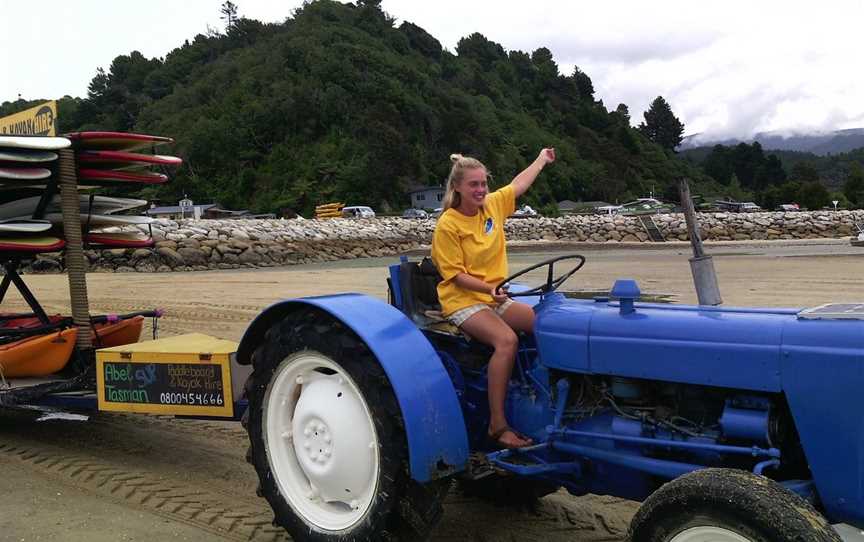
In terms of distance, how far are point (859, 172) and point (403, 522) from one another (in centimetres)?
7457

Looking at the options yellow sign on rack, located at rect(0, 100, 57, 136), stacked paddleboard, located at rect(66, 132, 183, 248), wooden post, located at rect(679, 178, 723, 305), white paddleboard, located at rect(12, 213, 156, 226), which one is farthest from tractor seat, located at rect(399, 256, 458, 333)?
yellow sign on rack, located at rect(0, 100, 57, 136)

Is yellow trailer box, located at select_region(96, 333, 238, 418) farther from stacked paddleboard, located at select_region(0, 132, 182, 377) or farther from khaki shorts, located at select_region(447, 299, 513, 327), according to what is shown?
khaki shorts, located at select_region(447, 299, 513, 327)

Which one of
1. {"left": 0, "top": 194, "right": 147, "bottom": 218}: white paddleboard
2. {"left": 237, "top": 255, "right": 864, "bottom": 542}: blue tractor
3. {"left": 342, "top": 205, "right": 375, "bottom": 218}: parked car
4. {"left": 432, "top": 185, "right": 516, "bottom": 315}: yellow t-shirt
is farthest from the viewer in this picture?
{"left": 342, "top": 205, "right": 375, "bottom": 218}: parked car

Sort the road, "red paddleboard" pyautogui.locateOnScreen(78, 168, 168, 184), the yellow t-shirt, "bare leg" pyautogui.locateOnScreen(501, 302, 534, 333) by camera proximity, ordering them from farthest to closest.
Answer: "red paddleboard" pyautogui.locateOnScreen(78, 168, 168, 184) < the road < the yellow t-shirt < "bare leg" pyautogui.locateOnScreen(501, 302, 534, 333)

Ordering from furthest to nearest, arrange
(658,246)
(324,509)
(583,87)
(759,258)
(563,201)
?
(583,87)
(563,201)
(658,246)
(759,258)
(324,509)

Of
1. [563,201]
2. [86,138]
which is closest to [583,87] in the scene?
[563,201]

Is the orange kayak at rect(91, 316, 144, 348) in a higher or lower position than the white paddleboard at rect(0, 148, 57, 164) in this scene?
lower

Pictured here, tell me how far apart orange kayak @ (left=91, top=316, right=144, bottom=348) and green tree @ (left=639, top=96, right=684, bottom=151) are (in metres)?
139

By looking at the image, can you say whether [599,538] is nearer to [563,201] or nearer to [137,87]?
[563,201]

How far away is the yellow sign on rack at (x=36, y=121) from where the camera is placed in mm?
5316

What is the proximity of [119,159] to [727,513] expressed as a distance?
452cm

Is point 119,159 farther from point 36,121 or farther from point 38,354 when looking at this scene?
point 38,354

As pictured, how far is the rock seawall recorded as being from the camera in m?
22.0

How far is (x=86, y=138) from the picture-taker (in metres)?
5.05
